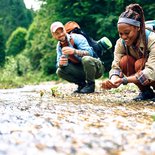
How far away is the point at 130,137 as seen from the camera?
261cm

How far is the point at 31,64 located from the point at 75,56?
32.4 metres

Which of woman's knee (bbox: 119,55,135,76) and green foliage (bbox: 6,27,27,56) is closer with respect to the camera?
woman's knee (bbox: 119,55,135,76)

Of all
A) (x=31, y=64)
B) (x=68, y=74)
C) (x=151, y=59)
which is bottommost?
(x=31, y=64)

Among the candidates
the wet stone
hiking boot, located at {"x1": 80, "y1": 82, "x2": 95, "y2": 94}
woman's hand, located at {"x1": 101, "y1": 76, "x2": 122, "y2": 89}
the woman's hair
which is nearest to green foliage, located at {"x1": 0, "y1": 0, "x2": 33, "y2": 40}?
hiking boot, located at {"x1": 80, "y1": 82, "x2": 95, "y2": 94}

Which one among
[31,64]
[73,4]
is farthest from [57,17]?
[31,64]

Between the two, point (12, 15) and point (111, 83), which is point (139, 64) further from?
point (12, 15)

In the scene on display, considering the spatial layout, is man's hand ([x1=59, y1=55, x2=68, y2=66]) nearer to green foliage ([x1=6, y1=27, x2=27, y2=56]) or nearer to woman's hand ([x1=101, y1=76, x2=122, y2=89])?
woman's hand ([x1=101, y1=76, x2=122, y2=89])

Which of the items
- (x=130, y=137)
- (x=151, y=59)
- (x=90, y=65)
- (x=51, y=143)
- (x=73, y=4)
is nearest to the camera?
(x=51, y=143)

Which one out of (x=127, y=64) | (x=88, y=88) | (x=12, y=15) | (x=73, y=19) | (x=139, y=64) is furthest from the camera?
(x=12, y=15)

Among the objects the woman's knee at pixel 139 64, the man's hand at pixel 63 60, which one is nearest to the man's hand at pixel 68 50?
the man's hand at pixel 63 60

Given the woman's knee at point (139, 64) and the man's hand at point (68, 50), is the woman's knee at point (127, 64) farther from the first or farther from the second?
the man's hand at point (68, 50)

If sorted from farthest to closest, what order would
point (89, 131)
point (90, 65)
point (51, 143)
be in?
point (90, 65), point (89, 131), point (51, 143)

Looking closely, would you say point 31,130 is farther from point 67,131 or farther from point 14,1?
point 14,1

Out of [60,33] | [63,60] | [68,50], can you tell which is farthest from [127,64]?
[63,60]
